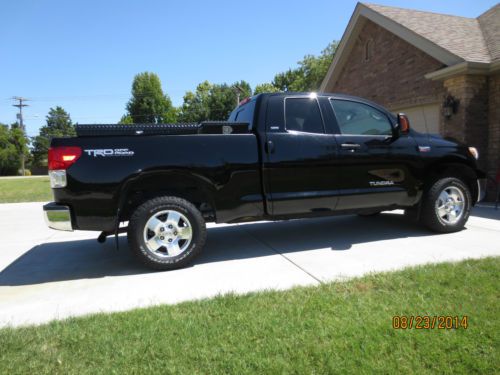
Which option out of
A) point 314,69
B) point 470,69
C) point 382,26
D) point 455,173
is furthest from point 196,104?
point 455,173

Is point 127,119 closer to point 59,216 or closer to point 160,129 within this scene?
point 160,129

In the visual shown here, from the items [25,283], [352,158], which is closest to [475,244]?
[352,158]

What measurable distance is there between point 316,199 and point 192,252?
164 centimetres

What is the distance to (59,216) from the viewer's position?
350cm

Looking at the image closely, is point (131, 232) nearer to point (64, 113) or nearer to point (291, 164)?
point (291, 164)

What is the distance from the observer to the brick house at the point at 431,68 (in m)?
8.03

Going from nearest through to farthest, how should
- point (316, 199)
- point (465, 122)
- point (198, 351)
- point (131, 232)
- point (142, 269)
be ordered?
point (198, 351) → point (131, 232) → point (142, 269) → point (316, 199) → point (465, 122)

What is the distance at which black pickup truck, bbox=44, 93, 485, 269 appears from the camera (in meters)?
3.56

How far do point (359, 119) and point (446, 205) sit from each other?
180 cm

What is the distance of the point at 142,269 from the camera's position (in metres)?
3.95

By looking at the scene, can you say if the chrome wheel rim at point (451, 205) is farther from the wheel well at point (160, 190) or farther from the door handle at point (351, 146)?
the wheel well at point (160, 190)

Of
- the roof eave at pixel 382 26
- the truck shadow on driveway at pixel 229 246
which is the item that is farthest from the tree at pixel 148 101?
the truck shadow on driveway at pixel 229 246

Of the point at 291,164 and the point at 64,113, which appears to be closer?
the point at 291,164

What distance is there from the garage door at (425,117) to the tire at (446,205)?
14.2 ft
